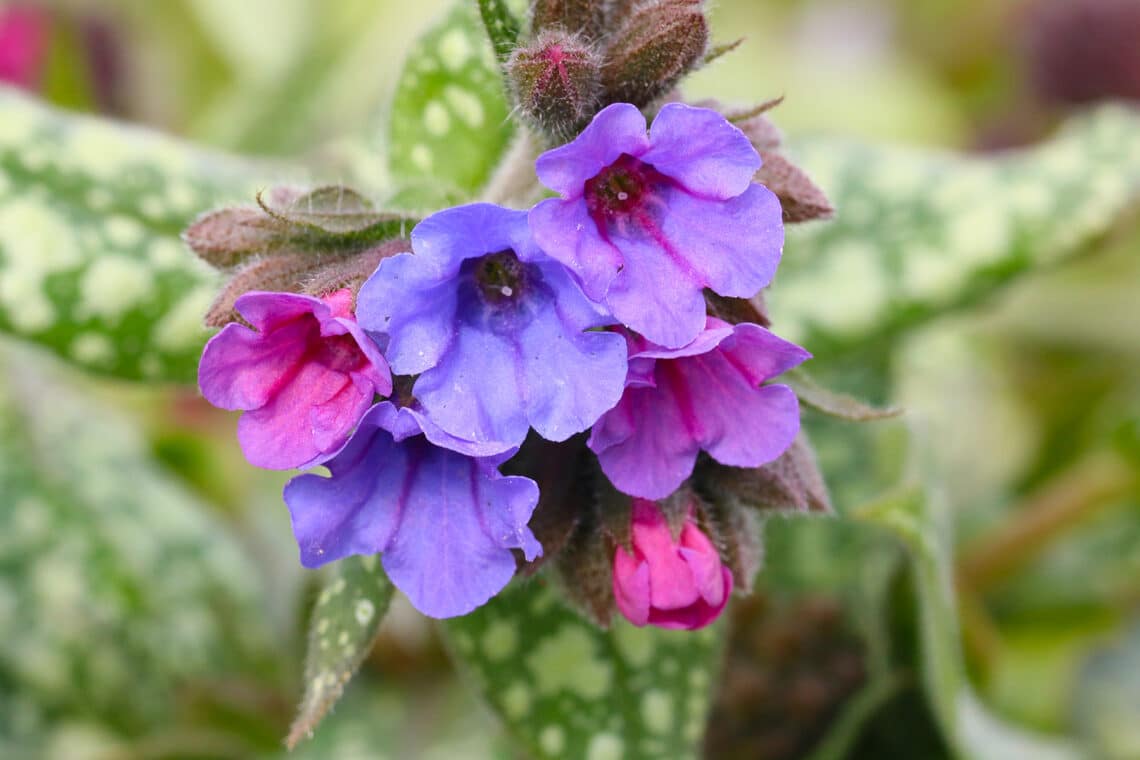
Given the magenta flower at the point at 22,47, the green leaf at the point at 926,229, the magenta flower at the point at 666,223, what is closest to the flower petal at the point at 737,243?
the magenta flower at the point at 666,223

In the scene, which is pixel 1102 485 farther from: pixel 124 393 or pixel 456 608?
pixel 124 393

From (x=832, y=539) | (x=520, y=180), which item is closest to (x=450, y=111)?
(x=520, y=180)

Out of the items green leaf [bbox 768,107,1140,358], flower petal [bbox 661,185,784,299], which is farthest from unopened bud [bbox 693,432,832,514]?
green leaf [bbox 768,107,1140,358]

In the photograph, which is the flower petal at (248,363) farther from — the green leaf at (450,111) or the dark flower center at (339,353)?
the green leaf at (450,111)

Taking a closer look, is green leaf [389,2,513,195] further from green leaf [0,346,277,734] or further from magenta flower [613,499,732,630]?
green leaf [0,346,277,734]

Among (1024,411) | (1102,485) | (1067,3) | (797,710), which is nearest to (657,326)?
(797,710)

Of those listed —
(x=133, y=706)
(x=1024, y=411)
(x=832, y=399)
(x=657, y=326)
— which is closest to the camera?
(x=657, y=326)
